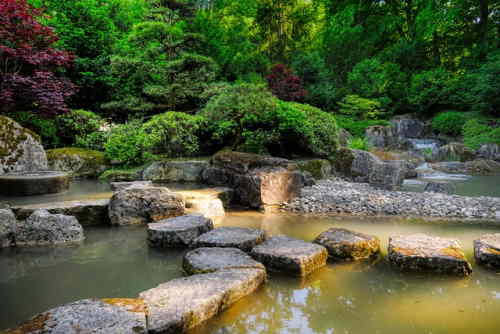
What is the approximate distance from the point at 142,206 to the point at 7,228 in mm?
1410

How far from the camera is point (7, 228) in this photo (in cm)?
331

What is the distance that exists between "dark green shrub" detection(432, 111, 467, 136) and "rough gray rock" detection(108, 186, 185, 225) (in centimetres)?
1481

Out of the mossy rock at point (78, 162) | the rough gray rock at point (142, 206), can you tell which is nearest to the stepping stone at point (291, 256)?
the rough gray rock at point (142, 206)

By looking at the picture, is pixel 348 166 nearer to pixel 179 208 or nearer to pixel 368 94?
pixel 179 208

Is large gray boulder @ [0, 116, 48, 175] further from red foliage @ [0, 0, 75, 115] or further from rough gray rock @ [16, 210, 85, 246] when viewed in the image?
rough gray rock @ [16, 210, 85, 246]

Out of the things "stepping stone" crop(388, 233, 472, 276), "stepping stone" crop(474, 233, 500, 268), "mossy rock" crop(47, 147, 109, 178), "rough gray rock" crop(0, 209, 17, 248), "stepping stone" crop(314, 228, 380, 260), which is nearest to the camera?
"stepping stone" crop(388, 233, 472, 276)

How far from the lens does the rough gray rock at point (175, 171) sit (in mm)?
6449

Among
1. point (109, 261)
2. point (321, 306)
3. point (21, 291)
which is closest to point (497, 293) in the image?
point (321, 306)

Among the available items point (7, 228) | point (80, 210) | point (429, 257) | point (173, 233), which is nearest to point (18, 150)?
point (80, 210)

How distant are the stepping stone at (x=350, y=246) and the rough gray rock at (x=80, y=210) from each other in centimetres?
277

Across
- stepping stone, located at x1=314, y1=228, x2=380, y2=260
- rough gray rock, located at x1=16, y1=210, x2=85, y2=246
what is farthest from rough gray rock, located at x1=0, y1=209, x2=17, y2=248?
stepping stone, located at x1=314, y1=228, x2=380, y2=260

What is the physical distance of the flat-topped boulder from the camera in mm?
1660

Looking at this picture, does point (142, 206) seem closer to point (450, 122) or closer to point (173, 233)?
point (173, 233)

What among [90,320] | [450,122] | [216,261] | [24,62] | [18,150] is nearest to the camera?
[90,320]
